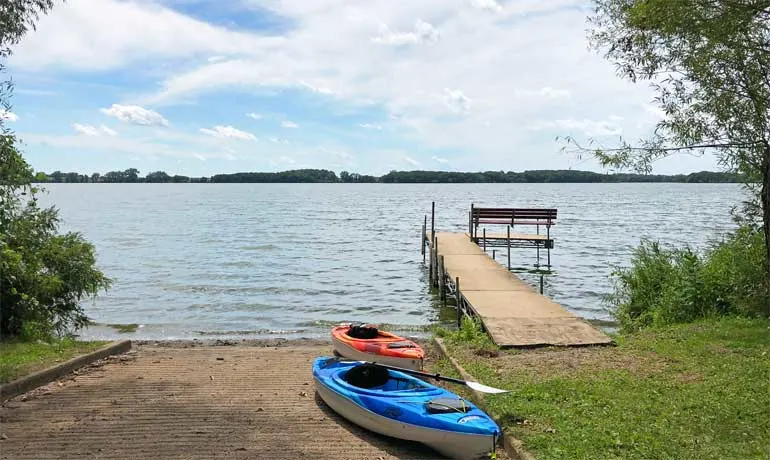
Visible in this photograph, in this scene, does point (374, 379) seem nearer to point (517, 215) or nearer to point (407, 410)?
point (407, 410)

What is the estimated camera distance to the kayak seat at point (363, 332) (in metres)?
10.5

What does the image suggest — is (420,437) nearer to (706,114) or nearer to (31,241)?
(706,114)

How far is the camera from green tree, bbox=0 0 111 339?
10703mm

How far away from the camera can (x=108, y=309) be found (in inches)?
707

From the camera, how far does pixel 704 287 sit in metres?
11.5

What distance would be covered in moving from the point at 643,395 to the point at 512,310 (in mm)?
5425

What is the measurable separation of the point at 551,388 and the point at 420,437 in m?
1.74

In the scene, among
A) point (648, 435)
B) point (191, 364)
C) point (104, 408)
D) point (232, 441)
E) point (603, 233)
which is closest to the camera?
point (648, 435)

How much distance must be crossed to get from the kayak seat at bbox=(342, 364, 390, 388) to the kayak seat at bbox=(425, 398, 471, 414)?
1235mm

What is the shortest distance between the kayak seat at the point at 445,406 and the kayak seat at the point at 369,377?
4.05 feet

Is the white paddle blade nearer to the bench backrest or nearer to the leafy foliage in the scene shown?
the leafy foliage

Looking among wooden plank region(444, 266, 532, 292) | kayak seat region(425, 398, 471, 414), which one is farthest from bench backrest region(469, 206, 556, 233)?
kayak seat region(425, 398, 471, 414)

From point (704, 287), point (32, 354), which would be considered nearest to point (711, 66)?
point (704, 287)

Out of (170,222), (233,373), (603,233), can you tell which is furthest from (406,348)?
(170,222)
